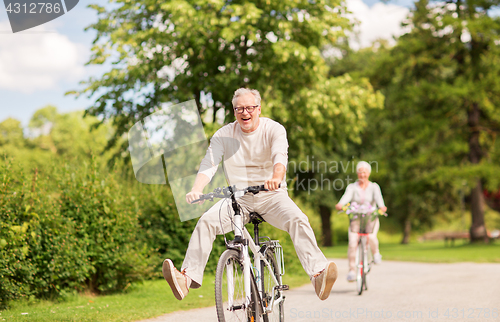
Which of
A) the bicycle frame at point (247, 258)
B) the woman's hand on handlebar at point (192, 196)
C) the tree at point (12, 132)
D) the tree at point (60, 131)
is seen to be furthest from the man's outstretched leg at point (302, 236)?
the tree at point (12, 132)

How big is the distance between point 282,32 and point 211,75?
298 centimetres

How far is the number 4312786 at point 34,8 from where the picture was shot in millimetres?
7840

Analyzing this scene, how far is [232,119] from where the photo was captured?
16141 millimetres

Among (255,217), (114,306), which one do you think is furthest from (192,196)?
(114,306)

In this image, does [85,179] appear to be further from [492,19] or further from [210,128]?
[492,19]

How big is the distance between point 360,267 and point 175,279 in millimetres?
5279

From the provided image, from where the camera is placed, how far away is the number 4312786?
784cm

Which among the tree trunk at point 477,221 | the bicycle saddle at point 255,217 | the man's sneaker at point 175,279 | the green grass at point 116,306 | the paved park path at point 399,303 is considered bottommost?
the tree trunk at point 477,221

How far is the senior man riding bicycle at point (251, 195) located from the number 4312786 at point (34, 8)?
4.59 metres

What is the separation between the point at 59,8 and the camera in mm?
7793

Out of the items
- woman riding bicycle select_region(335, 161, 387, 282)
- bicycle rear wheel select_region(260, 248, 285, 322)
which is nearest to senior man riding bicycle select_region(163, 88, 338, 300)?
bicycle rear wheel select_region(260, 248, 285, 322)

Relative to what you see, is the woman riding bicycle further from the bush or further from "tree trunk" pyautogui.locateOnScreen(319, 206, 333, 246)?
"tree trunk" pyautogui.locateOnScreen(319, 206, 333, 246)

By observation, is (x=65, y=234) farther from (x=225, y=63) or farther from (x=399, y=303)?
(x=225, y=63)

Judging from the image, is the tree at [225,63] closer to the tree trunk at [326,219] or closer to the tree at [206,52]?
the tree at [206,52]
